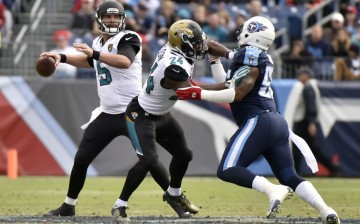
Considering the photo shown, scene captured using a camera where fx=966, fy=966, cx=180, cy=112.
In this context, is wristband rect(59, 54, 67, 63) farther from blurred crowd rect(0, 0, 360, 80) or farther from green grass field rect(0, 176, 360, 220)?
blurred crowd rect(0, 0, 360, 80)

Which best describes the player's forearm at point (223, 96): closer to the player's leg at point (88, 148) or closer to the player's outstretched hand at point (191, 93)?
the player's outstretched hand at point (191, 93)

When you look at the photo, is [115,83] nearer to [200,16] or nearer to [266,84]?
[266,84]

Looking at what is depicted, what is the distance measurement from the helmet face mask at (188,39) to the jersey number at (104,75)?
0.95 m

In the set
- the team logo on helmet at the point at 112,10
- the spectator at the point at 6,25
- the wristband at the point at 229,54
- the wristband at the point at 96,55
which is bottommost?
the spectator at the point at 6,25

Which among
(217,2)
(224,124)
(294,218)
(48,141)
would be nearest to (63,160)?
(48,141)

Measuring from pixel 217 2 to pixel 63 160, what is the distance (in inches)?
236

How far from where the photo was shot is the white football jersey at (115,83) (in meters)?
9.59

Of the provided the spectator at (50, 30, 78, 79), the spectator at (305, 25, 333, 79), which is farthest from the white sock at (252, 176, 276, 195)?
the spectator at (305, 25, 333, 79)

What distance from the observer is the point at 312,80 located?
1636cm

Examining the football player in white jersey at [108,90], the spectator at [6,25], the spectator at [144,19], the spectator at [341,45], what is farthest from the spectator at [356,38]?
the football player in white jersey at [108,90]

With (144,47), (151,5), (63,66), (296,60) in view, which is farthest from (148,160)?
(151,5)

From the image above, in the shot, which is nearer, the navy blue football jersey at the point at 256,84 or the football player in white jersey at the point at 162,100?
the navy blue football jersey at the point at 256,84

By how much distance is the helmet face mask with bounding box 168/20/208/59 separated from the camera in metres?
8.91

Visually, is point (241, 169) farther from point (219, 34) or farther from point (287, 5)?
point (287, 5)
